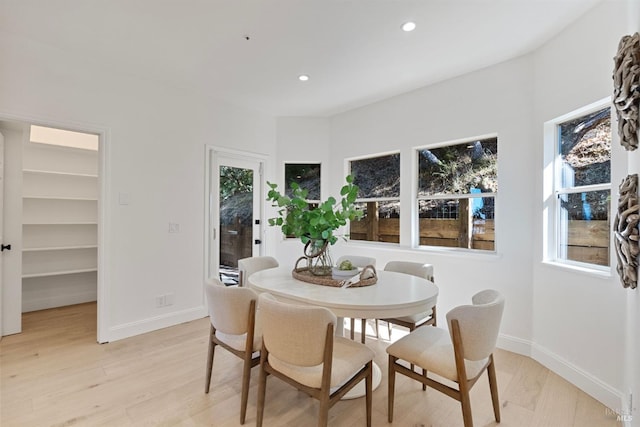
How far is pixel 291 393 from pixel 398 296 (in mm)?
1040

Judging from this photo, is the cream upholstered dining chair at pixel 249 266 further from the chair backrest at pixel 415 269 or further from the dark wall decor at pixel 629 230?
the dark wall decor at pixel 629 230

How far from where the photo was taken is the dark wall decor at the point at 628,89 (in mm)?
1489

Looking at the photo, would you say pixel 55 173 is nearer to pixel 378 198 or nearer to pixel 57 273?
pixel 57 273

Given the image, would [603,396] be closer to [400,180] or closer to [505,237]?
[505,237]

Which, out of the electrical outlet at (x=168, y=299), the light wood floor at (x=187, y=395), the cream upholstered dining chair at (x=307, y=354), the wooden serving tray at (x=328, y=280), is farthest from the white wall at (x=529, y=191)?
the electrical outlet at (x=168, y=299)

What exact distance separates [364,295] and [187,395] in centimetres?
141

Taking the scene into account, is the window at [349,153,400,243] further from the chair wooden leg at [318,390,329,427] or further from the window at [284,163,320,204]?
the chair wooden leg at [318,390,329,427]

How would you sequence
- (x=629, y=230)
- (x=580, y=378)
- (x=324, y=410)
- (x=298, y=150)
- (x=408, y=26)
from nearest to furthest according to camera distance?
(x=324, y=410) → (x=629, y=230) → (x=580, y=378) → (x=408, y=26) → (x=298, y=150)

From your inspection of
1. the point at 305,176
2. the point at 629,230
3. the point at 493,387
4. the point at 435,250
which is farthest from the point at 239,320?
the point at 305,176

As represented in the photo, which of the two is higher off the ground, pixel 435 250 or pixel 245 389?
pixel 435 250

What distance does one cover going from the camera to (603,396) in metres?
1.97

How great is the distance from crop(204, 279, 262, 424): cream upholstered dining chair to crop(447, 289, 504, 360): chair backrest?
3.59ft

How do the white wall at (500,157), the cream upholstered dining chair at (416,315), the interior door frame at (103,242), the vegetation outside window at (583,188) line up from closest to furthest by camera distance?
the vegetation outside window at (583,188), the cream upholstered dining chair at (416,315), the white wall at (500,157), the interior door frame at (103,242)

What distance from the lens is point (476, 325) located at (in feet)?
4.80
